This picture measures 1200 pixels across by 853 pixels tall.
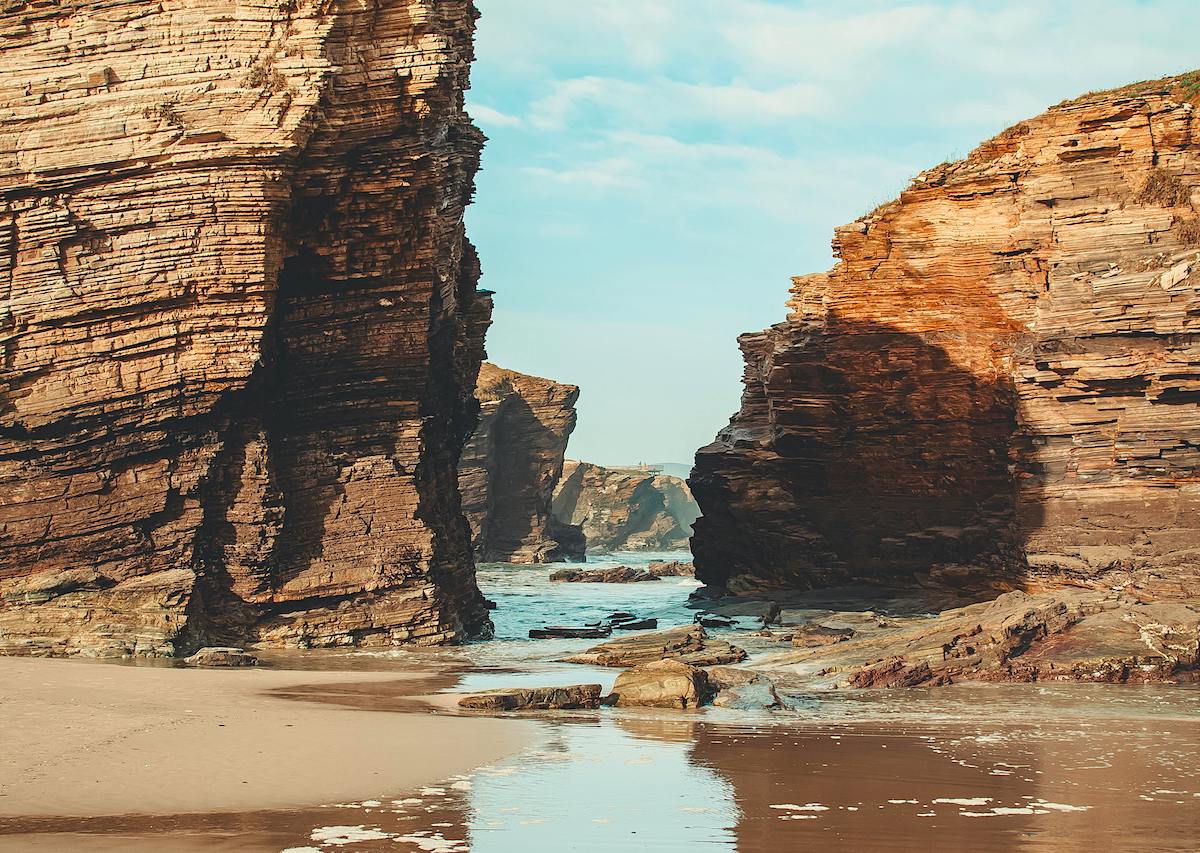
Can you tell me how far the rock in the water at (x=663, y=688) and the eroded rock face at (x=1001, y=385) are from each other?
13257mm

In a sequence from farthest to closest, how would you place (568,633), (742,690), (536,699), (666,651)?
(568,633) < (666,651) < (742,690) < (536,699)

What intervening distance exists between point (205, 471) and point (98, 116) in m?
6.75

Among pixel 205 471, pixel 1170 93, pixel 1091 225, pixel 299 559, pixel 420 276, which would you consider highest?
pixel 1170 93

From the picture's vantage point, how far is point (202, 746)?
12.4 m

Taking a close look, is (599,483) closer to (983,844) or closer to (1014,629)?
(1014,629)

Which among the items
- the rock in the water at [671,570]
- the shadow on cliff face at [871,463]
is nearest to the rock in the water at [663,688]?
the shadow on cliff face at [871,463]

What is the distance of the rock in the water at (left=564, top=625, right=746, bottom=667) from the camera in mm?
22198

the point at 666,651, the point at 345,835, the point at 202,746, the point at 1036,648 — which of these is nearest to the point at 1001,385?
the point at 1036,648

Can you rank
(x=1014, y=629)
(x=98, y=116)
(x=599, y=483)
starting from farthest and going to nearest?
(x=599, y=483), (x=98, y=116), (x=1014, y=629)

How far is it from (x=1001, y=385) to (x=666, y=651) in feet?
46.9

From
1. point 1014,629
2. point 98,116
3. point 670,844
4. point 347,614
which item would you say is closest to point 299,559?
point 347,614

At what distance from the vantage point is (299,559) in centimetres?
2495

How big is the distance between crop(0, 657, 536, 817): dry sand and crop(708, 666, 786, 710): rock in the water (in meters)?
3.34

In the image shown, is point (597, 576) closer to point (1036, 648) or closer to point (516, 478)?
point (516, 478)
